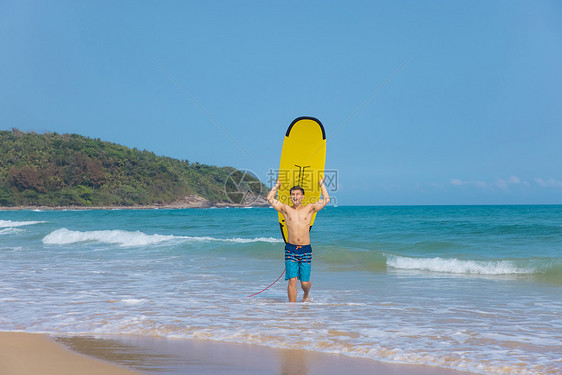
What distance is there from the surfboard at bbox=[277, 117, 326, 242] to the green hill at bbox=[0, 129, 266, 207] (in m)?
64.8

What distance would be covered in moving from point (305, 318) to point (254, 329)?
76cm

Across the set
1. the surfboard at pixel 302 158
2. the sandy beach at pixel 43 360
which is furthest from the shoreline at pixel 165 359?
the surfboard at pixel 302 158

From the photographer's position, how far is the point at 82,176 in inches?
3305

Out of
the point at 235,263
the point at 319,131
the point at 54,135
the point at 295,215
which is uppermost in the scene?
the point at 54,135

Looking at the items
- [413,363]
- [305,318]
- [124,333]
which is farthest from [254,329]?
[413,363]

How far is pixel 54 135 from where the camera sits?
97.8 meters

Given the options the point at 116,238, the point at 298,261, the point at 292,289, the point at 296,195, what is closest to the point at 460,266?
the point at 292,289

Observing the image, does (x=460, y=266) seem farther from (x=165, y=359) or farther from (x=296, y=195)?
(x=165, y=359)

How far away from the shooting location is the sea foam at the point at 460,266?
10.2 m

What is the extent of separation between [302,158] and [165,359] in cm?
449

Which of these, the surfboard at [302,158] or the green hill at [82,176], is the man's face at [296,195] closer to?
the surfboard at [302,158]

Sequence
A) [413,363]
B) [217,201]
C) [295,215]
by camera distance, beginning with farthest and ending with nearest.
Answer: [217,201] < [295,215] < [413,363]

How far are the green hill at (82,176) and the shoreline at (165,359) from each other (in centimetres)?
6832

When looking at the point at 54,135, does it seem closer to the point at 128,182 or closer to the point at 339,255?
the point at 128,182
